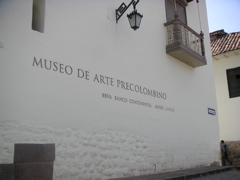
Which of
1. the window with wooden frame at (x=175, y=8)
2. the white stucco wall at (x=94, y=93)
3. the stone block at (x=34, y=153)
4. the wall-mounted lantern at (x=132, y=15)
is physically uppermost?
the window with wooden frame at (x=175, y=8)

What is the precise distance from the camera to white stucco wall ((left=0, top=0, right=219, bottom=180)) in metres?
4.98

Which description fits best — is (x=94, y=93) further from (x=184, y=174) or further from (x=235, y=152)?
(x=235, y=152)

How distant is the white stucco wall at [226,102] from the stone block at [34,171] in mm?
11052

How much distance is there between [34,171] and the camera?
4.83 m

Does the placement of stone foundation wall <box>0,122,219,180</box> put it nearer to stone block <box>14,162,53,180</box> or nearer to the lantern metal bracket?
stone block <box>14,162,53,180</box>

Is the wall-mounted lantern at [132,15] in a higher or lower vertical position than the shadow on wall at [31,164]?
higher

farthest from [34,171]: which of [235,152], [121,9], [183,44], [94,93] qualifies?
[235,152]

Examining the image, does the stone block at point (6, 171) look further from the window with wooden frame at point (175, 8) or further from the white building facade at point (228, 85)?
the white building facade at point (228, 85)

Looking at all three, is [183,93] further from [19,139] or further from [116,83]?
[19,139]

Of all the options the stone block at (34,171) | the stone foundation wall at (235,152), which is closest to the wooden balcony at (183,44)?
the stone foundation wall at (235,152)

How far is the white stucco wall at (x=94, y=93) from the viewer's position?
196 inches

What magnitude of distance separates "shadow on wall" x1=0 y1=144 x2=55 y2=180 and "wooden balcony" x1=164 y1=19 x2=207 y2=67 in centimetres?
547

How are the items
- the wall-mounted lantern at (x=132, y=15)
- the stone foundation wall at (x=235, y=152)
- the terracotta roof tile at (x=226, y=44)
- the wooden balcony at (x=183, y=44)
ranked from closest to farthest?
1. the wall-mounted lantern at (x=132, y=15)
2. the wooden balcony at (x=183, y=44)
3. the stone foundation wall at (x=235, y=152)
4. the terracotta roof tile at (x=226, y=44)

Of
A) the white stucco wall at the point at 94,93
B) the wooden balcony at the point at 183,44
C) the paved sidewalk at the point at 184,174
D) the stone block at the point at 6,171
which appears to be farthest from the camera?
the wooden balcony at the point at 183,44
